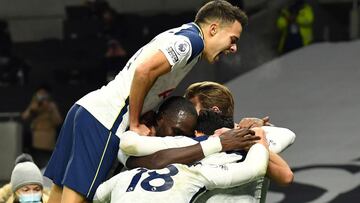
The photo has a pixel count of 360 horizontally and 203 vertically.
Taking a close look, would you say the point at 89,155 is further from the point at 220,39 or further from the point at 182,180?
the point at 220,39

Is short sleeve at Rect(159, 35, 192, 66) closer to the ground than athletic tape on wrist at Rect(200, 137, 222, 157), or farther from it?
farther from it

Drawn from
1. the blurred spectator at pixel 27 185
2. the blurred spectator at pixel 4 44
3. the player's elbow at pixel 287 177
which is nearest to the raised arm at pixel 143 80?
the player's elbow at pixel 287 177

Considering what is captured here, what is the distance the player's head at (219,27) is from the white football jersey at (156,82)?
6 centimetres

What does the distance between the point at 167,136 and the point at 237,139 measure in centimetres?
34

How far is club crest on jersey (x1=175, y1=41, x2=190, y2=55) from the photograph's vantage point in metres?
6.07

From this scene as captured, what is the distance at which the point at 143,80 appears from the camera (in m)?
6.03

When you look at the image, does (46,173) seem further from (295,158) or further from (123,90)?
(295,158)

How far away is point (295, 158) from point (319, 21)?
5876 mm

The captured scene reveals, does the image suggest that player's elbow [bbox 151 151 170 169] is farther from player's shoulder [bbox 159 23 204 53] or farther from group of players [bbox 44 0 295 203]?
player's shoulder [bbox 159 23 204 53]

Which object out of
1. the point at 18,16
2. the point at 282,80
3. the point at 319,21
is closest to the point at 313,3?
the point at 319,21

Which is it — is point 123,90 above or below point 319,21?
above

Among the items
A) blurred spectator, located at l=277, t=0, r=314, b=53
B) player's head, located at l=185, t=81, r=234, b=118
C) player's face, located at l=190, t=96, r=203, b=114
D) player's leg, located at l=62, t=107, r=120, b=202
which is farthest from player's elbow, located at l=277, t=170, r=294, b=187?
blurred spectator, located at l=277, t=0, r=314, b=53

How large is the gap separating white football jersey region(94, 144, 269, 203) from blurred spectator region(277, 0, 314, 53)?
1223 centimetres

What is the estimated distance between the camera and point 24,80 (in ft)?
62.4
